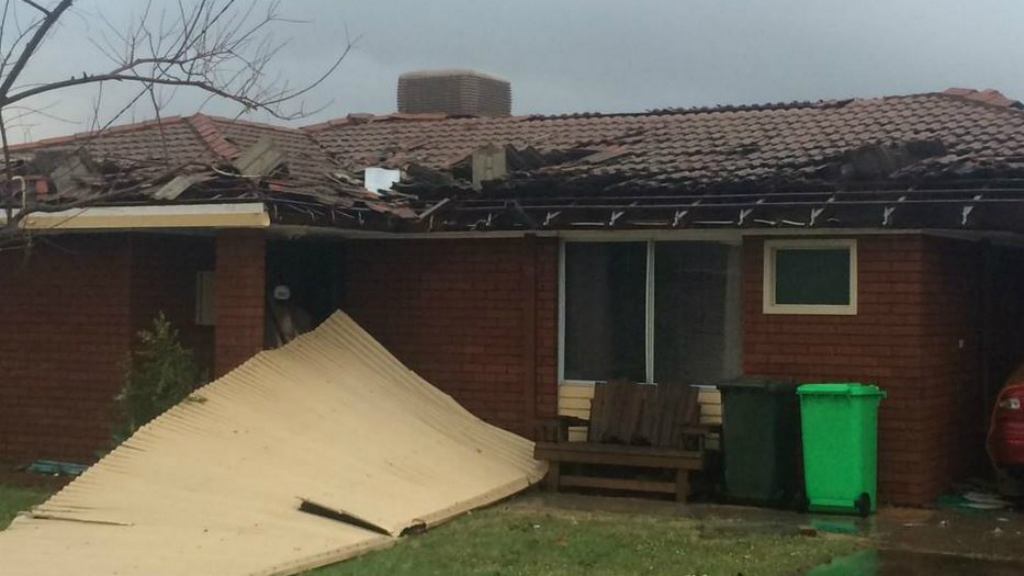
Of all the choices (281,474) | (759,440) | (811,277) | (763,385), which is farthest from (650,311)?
(281,474)

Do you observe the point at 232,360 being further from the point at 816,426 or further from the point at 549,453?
the point at 816,426

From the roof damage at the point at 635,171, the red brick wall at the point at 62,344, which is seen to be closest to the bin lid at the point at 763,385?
the roof damage at the point at 635,171

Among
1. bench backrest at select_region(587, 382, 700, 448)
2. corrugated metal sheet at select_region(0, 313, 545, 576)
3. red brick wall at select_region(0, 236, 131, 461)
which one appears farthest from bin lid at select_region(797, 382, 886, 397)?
red brick wall at select_region(0, 236, 131, 461)

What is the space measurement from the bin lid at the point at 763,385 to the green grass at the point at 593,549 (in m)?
1.20

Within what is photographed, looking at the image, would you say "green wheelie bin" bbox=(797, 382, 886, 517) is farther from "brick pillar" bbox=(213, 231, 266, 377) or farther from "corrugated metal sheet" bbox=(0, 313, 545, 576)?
"brick pillar" bbox=(213, 231, 266, 377)

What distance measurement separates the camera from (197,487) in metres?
9.30

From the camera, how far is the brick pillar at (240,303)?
11.4m

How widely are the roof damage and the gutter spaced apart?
3.4 inches

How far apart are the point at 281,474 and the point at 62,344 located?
404 centimetres

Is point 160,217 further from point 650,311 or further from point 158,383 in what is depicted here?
point 650,311

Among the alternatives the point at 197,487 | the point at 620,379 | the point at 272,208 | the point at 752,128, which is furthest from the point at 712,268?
the point at 197,487

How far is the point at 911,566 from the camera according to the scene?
8.53m

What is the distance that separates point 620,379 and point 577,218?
1.58 meters

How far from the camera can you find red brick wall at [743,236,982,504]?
10.8 m
